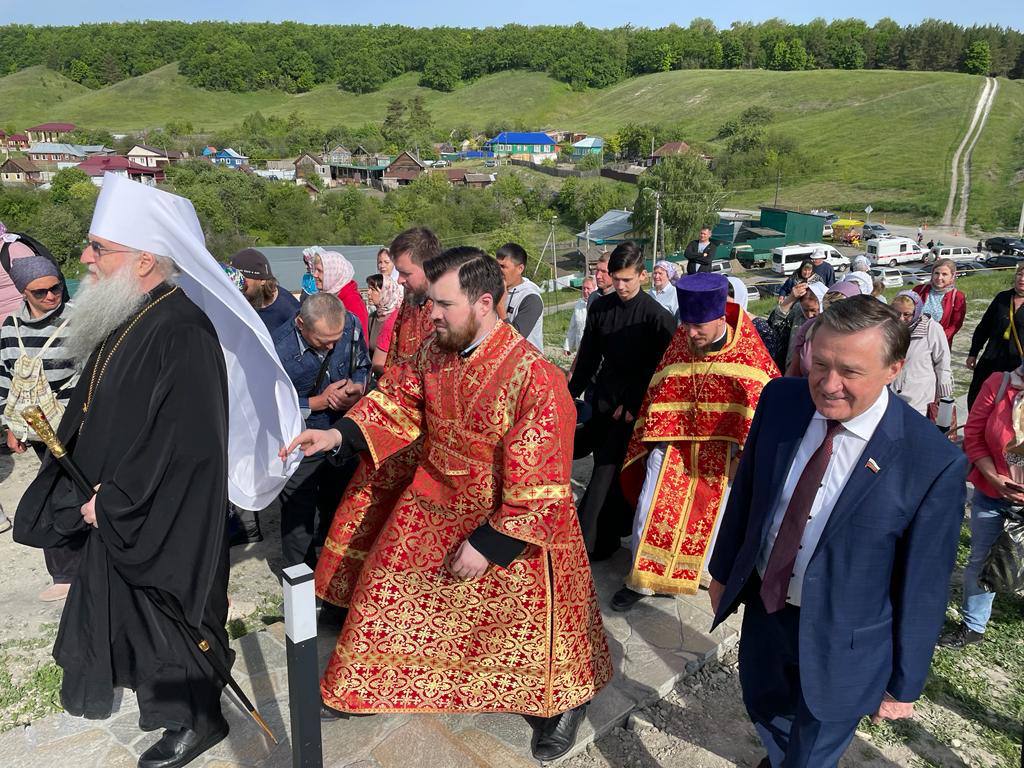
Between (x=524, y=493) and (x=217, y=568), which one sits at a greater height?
(x=524, y=493)

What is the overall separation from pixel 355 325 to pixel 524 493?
200 cm

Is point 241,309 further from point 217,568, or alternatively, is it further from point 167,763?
point 167,763

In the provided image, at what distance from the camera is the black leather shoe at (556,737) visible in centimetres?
287

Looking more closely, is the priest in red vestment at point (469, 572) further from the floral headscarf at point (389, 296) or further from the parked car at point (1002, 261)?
the parked car at point (1002, 261)

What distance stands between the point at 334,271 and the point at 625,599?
296 centimetres

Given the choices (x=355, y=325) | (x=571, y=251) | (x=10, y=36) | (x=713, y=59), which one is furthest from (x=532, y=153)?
(x=10, y=36)

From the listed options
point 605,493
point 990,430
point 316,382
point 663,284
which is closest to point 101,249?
point 316,382

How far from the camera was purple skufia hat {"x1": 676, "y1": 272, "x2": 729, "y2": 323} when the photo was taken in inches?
136

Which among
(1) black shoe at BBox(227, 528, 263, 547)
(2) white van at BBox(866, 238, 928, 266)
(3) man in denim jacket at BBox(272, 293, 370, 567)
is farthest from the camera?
(2) white van at BBox(866, 238, 928, 266)

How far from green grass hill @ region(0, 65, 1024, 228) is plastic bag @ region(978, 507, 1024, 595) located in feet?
173

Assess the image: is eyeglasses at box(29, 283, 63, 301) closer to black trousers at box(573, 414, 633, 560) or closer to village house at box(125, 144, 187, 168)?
black trousers at box(573, 414, 633, 560)

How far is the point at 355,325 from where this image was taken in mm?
4133

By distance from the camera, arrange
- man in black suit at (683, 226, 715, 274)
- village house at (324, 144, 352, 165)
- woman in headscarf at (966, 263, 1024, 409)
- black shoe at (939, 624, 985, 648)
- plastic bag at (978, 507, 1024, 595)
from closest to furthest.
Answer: plastic bag at (978, 507, 1024, 595), black shoe at (939, 624, 985, 648), woman in headscarf at (966, 263, 1024, 409), man in black suit at (683, 226, 715, 274), village house at (324, 144, 352, 165)

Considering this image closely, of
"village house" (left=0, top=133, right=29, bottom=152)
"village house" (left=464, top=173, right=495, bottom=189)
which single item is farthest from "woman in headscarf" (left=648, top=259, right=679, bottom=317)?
"village house" (left=0, top=133, right=29, bottom=152)
